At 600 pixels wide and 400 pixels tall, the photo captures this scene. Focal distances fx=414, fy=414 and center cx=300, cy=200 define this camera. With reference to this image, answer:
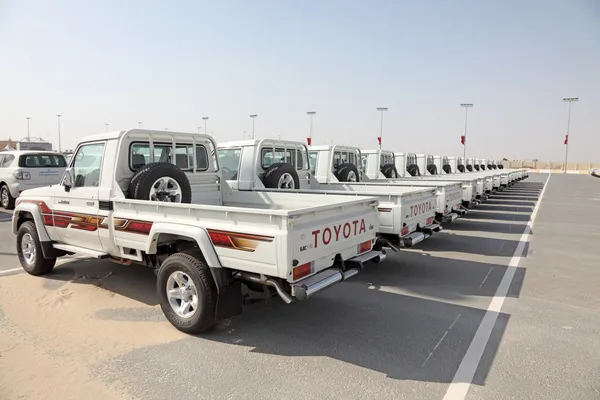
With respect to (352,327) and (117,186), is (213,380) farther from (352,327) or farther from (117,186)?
(117,186)

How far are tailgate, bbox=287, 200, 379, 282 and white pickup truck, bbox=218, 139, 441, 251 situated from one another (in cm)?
147

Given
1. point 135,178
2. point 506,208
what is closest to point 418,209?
point 135,178

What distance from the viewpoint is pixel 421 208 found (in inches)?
286

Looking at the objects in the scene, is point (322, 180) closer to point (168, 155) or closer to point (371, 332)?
point (168, 155)

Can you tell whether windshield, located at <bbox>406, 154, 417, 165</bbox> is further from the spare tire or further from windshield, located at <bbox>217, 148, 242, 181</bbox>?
windshield, located at <bbox>217, 148, 242, 181</bbox>

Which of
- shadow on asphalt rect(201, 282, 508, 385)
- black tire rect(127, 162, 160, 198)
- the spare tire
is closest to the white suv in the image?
black tire rect(127, 162, 160, 198)

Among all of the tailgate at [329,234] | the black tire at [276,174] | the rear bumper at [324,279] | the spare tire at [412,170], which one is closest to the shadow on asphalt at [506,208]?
the spare tire at [412,170]

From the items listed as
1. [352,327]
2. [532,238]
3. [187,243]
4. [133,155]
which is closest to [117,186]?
[133,155]

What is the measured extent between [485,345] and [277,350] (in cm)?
199

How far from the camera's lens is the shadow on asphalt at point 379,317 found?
375 cm

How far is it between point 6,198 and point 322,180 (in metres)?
10.5

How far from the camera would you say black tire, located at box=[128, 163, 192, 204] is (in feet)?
16.2

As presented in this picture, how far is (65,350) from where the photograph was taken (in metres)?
3.85

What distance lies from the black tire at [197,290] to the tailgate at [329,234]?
34.5 inches
